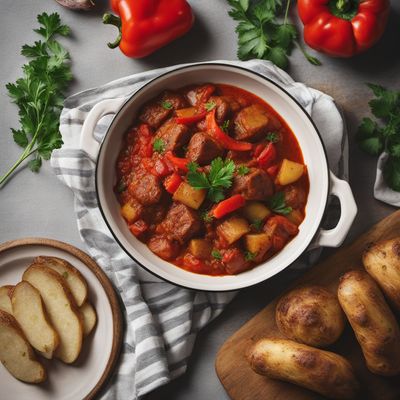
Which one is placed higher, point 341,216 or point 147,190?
point 147,190

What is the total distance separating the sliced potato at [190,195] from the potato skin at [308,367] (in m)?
1.21

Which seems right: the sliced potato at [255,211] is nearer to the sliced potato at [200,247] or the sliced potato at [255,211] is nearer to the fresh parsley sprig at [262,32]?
the sliced potato at [200,247]

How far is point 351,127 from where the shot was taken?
4.74 metres

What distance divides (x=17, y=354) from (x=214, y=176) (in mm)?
2219

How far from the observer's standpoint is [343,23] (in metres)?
4.56

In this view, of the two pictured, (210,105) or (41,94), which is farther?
(41,94)

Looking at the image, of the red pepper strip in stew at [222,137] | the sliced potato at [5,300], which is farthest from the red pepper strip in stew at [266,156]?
the sliced potato at [5,300]

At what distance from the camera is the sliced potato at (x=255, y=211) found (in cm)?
428

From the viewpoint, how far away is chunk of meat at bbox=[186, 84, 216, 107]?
174 inches

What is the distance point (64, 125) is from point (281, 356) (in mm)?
2591

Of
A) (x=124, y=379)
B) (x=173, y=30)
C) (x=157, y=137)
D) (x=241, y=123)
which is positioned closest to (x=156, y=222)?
(x=157, y=137)

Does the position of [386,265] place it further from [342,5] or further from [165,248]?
[342,5]

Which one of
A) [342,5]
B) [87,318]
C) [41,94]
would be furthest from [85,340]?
[342,5]

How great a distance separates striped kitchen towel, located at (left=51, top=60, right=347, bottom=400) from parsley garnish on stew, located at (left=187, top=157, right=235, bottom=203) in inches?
36.9
